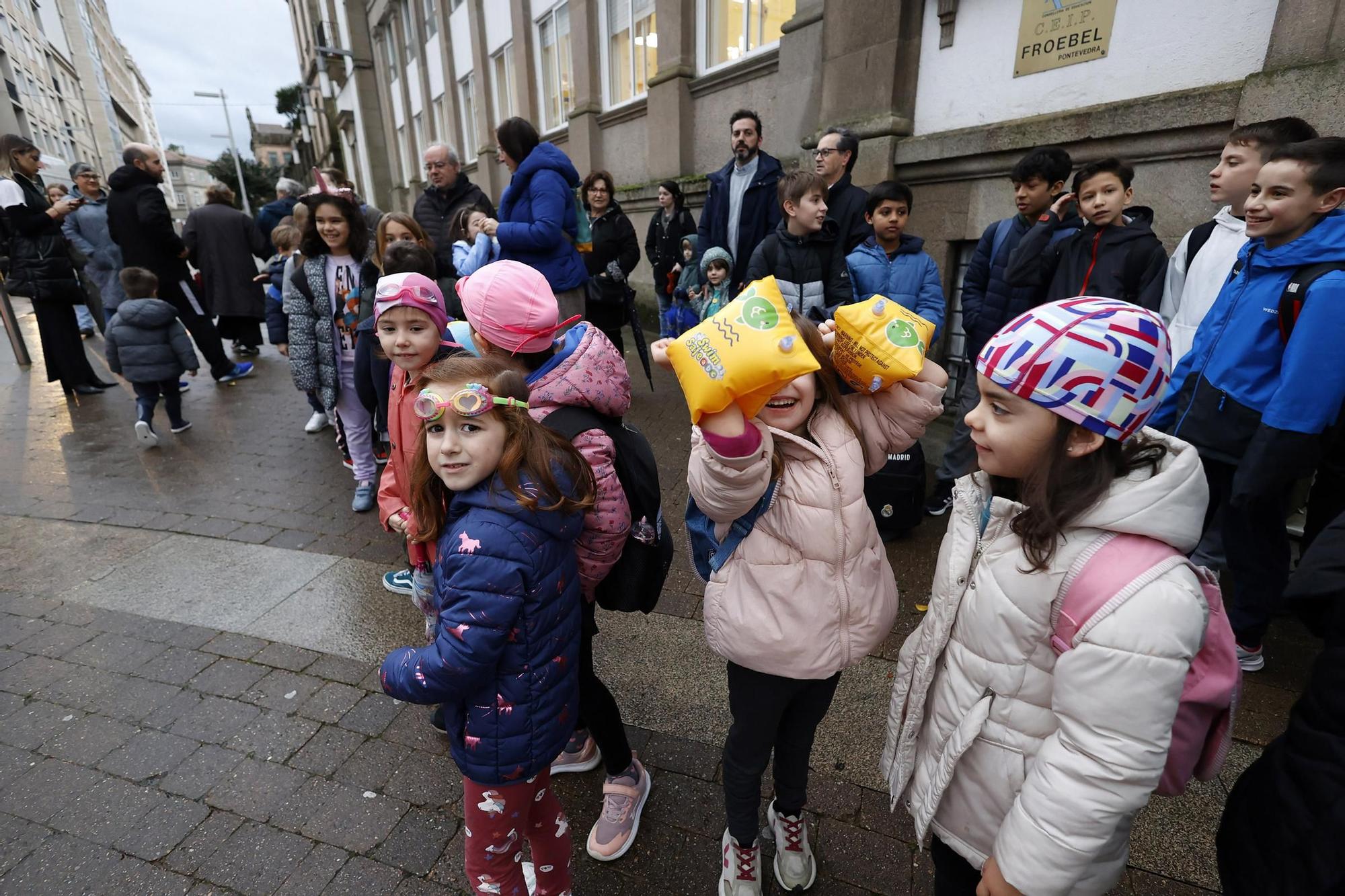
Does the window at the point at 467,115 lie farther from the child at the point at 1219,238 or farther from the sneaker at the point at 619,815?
the sneaker at the point at 619,815

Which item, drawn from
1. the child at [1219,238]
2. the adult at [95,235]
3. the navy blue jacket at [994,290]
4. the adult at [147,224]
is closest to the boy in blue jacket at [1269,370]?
the child at [1219,238]

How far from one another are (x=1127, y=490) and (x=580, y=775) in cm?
203

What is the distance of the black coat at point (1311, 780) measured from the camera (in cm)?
93

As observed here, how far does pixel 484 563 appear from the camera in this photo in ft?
4.80

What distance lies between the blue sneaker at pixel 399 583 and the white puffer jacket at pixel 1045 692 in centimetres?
289

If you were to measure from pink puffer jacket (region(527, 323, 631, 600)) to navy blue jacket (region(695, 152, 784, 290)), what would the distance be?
339cm

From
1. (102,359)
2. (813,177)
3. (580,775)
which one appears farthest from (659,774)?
(102,359)

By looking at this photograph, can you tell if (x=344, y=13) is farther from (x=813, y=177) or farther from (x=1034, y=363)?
(x=1034, y=363)

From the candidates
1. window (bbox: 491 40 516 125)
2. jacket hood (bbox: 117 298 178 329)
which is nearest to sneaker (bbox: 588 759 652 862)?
jacket hood (bbox: 117 298 178 329)

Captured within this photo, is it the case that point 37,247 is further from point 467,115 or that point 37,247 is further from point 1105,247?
point 467,115

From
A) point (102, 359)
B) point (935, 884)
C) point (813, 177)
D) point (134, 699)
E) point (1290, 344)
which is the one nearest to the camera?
point (935, 884)

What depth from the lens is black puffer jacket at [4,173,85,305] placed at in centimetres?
677

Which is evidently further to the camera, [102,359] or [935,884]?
[102,359]

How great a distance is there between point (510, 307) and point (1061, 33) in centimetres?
441
